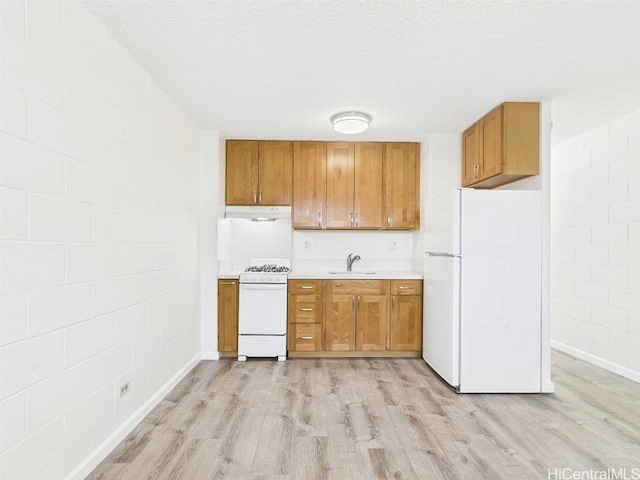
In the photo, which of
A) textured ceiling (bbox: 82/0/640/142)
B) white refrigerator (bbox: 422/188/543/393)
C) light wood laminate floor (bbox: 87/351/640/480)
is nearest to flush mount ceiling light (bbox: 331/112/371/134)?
textured ceiling (bbox: 82/0/640/142)

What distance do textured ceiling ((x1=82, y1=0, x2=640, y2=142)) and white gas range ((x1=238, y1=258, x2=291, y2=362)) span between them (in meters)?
1.65

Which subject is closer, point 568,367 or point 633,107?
A: point 633,107

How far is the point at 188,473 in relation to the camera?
1925mm


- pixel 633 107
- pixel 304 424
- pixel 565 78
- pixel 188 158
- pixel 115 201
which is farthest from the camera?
pixel 188 158

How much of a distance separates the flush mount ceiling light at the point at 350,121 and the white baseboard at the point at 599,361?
331 cm

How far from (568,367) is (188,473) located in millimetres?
3628

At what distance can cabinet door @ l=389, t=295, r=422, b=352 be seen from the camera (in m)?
3.93

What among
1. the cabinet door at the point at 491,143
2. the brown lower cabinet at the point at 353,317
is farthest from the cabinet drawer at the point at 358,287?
the cabinet door at the point at 491,143

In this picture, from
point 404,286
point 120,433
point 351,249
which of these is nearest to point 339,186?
point 351,249

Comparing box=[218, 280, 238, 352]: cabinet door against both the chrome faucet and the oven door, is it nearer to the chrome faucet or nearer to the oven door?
the oven door

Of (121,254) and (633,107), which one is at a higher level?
(633,107)

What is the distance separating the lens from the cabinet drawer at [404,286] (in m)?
3.93

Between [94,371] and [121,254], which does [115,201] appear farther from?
[94,371]

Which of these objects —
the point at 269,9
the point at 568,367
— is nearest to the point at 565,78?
the point at 269,9
